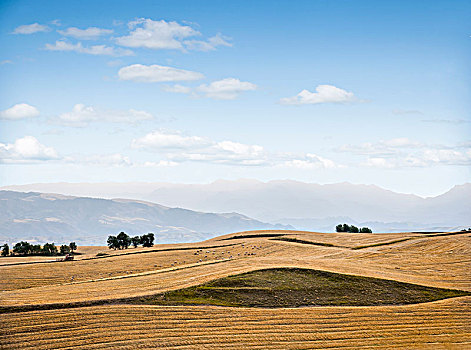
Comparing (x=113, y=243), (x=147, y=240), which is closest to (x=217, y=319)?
(x=147, y=240)

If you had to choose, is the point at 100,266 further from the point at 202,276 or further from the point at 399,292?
the point at 399,292

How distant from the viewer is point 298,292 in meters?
61.6

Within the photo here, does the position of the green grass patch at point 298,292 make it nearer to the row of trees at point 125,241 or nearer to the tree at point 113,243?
the row of trees at point 125,241

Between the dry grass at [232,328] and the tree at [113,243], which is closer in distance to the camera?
the dry grass at [232,328]

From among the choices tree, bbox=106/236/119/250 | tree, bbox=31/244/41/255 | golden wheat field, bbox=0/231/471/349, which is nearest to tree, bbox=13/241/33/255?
tree, bbox=31/244/41/255

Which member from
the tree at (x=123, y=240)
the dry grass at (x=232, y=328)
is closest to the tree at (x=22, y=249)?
the tree at (x=123, y=240)

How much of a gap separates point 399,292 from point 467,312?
31.6ft

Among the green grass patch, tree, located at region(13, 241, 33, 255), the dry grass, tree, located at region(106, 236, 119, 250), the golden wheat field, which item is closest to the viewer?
the dry grass

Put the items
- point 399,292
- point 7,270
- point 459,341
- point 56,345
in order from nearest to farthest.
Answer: point 56,345 → point 459,341 → point 399,292 → point 7,270

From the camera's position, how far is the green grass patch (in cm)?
5744

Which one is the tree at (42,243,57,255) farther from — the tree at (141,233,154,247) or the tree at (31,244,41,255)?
the tree at (141,233,154,247)

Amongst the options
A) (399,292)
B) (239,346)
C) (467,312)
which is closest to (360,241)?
(399,292)

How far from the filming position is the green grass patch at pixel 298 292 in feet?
188

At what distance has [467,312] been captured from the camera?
5553cm
